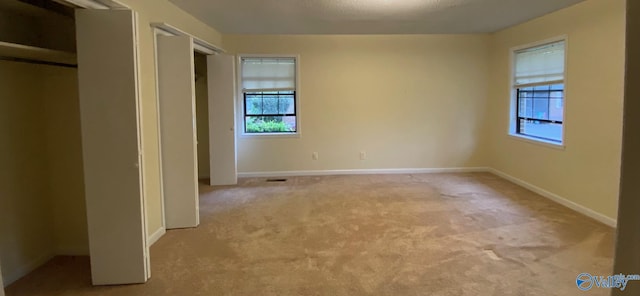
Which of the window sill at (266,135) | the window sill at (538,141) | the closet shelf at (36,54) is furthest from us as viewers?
the window sill at (266,135)

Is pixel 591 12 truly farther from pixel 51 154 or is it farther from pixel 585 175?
pixel 51 154

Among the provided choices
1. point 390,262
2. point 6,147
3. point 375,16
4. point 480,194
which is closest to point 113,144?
point 6,147

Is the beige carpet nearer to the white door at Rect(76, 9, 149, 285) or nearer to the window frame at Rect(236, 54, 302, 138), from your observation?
the white door at Rect(76, 9, 149, 285)

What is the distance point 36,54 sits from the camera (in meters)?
2.74

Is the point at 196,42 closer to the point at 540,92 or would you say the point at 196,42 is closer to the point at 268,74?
the point at 268,74

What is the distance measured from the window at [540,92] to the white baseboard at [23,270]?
5.46m

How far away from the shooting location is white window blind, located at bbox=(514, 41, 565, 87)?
5.06m

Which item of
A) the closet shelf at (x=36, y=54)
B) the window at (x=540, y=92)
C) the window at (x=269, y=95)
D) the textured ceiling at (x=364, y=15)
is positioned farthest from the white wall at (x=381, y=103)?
the closet shelf at (x=36, y=54)

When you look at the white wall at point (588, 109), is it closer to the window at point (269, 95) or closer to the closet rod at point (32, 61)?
the window at point (269, 95)

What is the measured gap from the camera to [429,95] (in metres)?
6.90

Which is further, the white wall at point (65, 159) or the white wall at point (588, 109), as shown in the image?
the white wall at point (588, 109)

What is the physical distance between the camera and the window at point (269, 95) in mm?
6691

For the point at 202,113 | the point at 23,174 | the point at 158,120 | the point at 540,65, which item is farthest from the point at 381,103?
the point at 23,174

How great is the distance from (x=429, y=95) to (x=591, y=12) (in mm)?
2792
